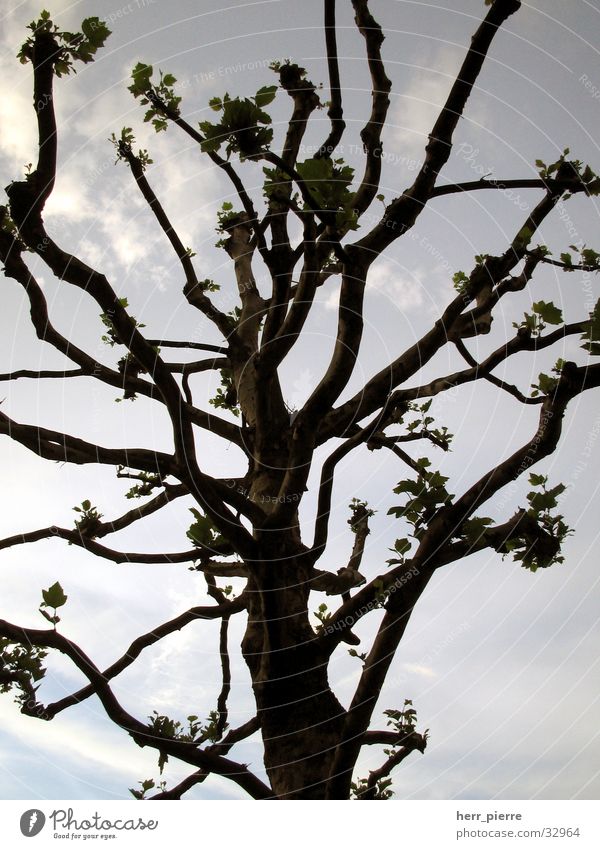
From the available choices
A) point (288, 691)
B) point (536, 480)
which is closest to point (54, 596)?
point (288, 691)

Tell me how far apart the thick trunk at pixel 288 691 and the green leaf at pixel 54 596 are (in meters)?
1.37

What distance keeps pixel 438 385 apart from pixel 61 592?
3883mm

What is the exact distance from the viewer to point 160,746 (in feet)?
12.9

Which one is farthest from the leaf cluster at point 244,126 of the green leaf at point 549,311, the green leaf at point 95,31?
the green leaf at point 549,311

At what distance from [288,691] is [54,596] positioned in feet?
5.88

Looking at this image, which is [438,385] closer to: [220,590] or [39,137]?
[220,590]

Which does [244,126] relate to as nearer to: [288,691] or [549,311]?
[549,311]

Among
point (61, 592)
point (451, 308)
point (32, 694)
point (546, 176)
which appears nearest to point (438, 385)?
point (451, 308)

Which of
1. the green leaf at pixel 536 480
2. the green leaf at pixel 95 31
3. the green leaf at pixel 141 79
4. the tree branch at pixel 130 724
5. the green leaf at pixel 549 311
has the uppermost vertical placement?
the green leaf at pixel 141 79

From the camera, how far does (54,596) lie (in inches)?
156

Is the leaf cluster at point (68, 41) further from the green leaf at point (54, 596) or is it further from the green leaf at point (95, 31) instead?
the green leaf at point (54, 596)

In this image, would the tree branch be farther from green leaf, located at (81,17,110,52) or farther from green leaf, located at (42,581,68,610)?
green leaf, located at (81,17,110,52)

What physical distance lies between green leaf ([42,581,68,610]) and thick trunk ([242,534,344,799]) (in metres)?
1.37

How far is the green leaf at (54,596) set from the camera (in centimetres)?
392
